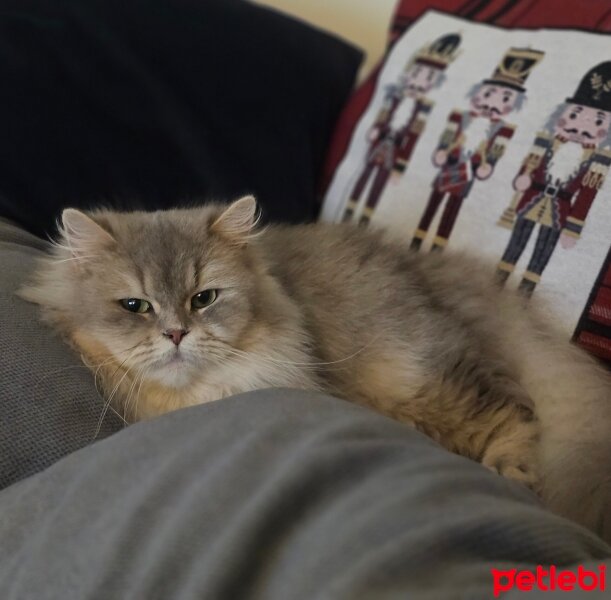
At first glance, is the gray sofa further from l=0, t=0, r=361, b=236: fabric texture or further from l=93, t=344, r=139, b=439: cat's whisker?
l=0, t=0, r=361, b=236: fabric texture

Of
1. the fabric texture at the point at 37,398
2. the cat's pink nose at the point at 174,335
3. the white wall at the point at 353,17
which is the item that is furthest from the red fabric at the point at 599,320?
the white wall at the point at 353,17

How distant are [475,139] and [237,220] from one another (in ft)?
2.08

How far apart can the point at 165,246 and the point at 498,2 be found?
1.09 meters

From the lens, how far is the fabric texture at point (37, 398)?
90cm

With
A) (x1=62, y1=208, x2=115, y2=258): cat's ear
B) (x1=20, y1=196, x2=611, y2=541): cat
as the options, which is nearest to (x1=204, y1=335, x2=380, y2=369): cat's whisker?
(x1=20, y1=196, x2=611, y2=541): cat

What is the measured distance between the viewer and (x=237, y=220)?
121cm

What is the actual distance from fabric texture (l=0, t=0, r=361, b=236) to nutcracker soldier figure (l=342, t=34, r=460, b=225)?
0.57ft

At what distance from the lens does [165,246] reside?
3.72ft

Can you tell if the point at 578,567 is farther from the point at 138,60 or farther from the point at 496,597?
the point at 138,60

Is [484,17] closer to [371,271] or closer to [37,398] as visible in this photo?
[371,271]

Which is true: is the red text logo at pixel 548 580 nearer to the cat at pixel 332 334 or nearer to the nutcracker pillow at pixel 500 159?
the cat at pixel 332 334

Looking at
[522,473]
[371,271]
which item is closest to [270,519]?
[522,473]

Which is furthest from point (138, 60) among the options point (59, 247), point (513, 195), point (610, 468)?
point (610, 468)

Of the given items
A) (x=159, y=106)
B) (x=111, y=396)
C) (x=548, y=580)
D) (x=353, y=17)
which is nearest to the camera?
(x=548, y=580)
